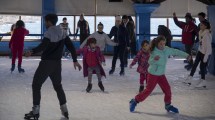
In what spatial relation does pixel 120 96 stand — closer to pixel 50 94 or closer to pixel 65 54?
pixel 50 94

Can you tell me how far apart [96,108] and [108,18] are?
45.6ft

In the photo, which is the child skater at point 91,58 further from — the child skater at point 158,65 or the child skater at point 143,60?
the child skater at point 158,65

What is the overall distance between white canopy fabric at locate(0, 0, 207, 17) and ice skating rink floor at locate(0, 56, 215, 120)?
8452mm

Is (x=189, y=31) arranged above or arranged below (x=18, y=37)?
above

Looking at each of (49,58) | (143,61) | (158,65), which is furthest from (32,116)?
(143,61)

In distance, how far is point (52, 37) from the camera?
576 centimetres

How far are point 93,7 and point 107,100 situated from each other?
41.6 ft

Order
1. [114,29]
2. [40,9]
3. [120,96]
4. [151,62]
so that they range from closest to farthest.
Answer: [151,62], [120,96], [114,29], [40,9]

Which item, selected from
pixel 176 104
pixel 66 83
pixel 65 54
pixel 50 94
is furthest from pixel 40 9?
pixel 176 104

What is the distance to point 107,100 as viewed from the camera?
7.77 metres

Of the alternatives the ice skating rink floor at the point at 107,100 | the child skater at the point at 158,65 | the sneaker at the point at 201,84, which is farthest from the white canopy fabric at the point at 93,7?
the child skater at the point at 158,65

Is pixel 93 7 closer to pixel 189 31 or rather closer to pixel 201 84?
pixel 189 31

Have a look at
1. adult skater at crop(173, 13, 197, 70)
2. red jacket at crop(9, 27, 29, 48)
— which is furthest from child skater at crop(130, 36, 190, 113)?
adult skater at crop(173, 13, 197, 70)

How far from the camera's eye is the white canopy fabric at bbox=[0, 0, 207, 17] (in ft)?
63.6
